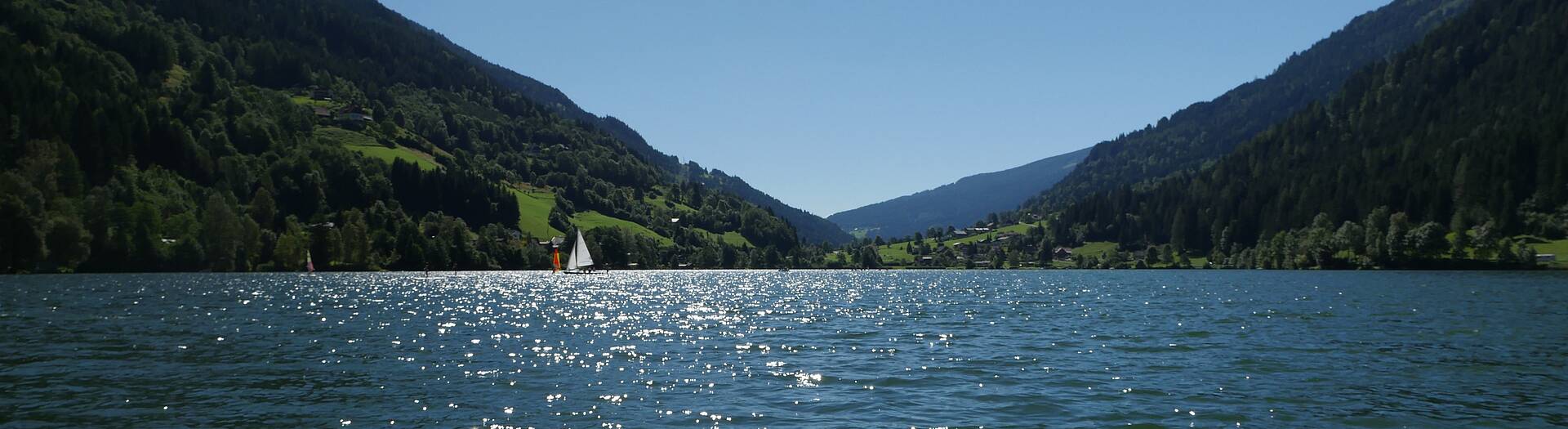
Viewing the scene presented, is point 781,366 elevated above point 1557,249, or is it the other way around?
point 1557,249

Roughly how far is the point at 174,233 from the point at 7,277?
4633 centimetres

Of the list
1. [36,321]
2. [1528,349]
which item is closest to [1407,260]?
[1528,349]

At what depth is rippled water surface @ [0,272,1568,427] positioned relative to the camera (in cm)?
2625

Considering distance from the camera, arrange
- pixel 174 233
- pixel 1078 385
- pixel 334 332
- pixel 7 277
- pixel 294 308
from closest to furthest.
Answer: pixel 1078 385
pixel 334 332
pixel 294 308
pixel 7 277
pixel 174 233

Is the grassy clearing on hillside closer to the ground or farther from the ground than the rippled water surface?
farther from the ground

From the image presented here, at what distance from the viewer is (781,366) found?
37000mm

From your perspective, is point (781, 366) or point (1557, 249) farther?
point (1557, 249)

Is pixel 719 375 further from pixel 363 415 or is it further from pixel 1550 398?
pixel 1550 398

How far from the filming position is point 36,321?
54000 millimetres

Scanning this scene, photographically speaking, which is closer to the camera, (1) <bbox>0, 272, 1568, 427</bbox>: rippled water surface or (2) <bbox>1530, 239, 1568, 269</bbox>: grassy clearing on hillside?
(1) <bbox>0, 272, 1568, 427</bbox>: rippled water surface

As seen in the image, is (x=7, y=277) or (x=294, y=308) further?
(x=7, y=277)

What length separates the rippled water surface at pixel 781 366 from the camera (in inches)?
1033

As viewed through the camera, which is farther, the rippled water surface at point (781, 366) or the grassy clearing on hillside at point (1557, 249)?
the grassy clearing on hillside at point (1557, 249)

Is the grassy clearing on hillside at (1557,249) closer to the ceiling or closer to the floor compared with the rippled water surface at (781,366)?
closer to the ceiling
